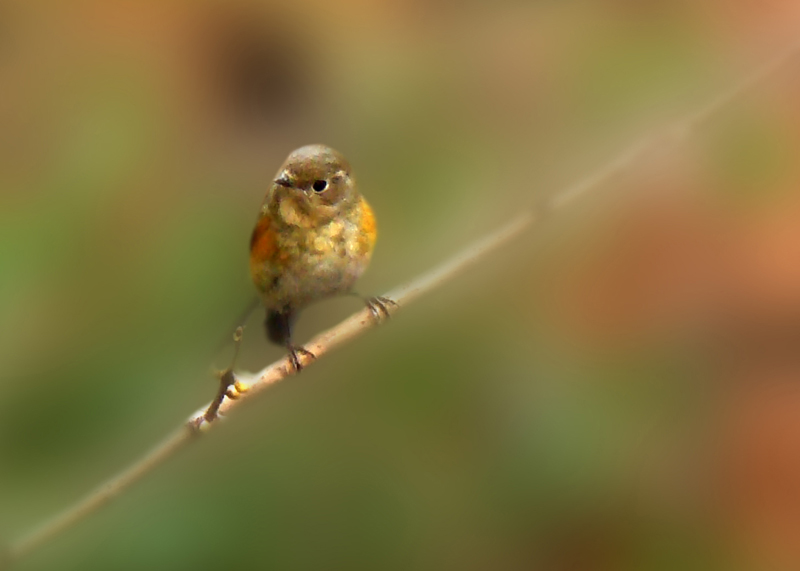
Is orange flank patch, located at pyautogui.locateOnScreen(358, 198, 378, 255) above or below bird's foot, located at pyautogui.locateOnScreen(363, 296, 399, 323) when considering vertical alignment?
above

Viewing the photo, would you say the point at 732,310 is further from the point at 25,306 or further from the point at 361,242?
the point at 25,306

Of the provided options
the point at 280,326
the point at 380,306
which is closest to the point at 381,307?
the point at 380,306

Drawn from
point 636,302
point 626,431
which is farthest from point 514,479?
point 636,302

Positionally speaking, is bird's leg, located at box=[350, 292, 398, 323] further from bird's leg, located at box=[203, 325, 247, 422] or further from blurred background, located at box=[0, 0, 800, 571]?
bird's leg, located at box=[203, 325, 247, 422]

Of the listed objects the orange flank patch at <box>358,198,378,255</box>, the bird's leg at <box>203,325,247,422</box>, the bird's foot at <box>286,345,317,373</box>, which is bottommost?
the bird's leg at <box>203,325,247,422</box>

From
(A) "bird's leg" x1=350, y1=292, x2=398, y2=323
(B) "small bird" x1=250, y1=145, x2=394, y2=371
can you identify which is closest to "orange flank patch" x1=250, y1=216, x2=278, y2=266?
(B) "small bird" x1=250, y1=145, x2=394, y2=371

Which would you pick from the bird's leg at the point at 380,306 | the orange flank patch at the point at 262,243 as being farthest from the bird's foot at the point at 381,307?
the orange flank patch at the point at 262,243

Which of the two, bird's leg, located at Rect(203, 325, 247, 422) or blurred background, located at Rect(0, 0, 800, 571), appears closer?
bird's leg, located at Rect(203, 325, 247, 422)
